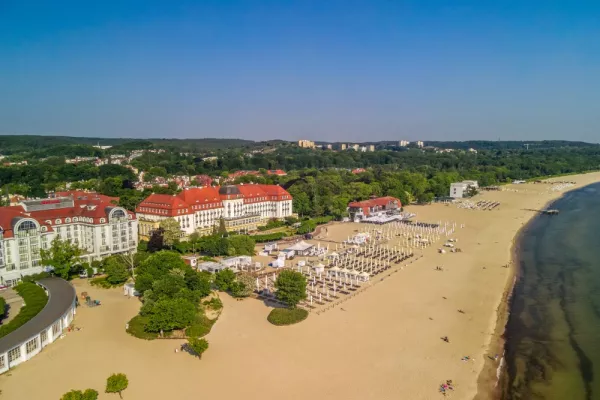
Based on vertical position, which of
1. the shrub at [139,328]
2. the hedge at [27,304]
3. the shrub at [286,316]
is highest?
the hedge at [27,304]

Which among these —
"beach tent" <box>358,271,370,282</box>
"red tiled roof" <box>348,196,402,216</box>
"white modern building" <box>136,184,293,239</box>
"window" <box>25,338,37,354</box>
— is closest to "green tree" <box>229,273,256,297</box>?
"beach tent" <box>358,271,370,282</box>

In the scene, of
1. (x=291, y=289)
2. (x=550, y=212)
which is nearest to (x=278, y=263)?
(x=291, y=289)

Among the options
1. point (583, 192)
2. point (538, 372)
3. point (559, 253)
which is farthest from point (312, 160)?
point (538, 372)

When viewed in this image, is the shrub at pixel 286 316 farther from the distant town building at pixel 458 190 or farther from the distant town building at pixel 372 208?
the distant town building at pixel 458 190

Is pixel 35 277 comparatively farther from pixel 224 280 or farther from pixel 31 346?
pixel 224 280

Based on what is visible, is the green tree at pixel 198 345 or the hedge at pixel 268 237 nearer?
the green tree at pixel 198 345

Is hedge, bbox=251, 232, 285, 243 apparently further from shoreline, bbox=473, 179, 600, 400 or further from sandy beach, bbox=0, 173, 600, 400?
shoreline, bbox=473, 179, 600, 400

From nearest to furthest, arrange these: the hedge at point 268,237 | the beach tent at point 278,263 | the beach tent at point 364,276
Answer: the beach tent at point 364,276
the beach tent at point 278,263
the hedge at point 268,237

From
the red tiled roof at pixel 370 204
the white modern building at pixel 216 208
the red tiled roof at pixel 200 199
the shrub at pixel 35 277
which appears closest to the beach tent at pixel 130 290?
the shrub at pixel 35 277
